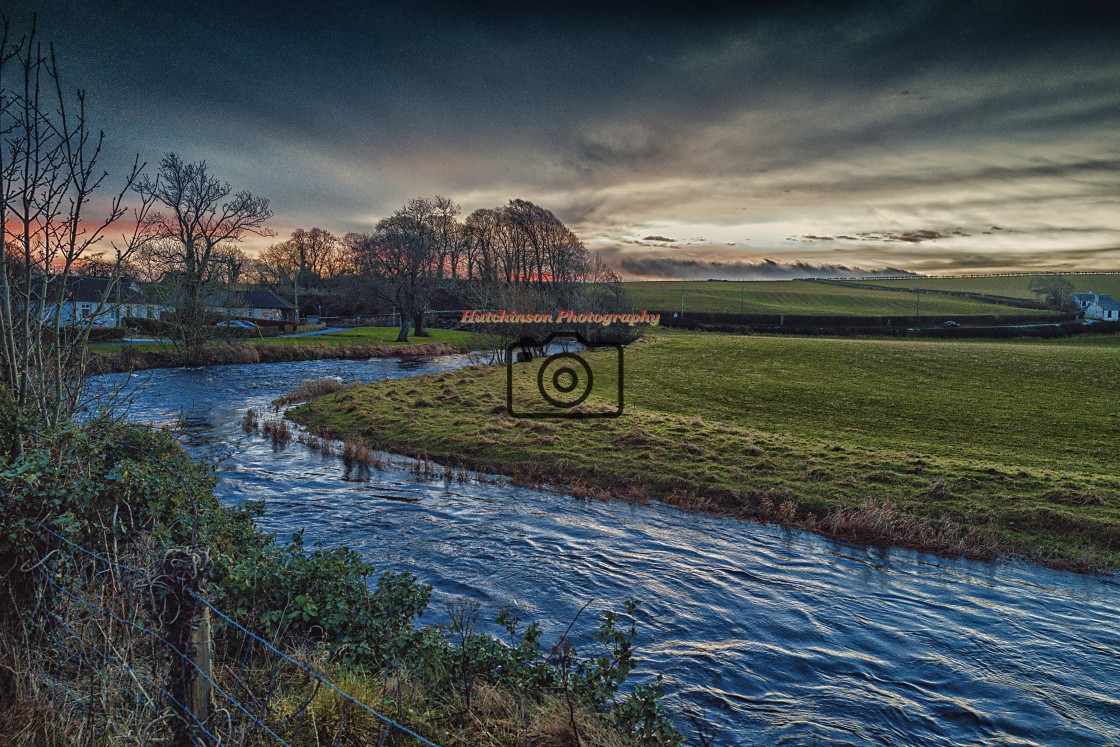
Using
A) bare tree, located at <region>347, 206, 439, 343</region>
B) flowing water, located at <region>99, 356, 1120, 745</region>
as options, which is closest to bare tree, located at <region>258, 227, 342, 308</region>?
bare tree, located at <region>347, 206, 439, 343</region>

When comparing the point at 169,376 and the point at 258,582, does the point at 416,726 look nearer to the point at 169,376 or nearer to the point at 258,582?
the point at 258,582

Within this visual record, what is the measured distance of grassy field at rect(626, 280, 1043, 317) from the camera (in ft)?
366

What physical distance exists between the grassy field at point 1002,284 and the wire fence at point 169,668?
185794 mm

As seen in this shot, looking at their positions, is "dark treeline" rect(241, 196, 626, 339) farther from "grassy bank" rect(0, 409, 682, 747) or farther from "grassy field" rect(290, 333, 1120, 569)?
"grassy bank" rect(0, 409, 682, 747)

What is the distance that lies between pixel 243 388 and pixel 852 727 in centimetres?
3247

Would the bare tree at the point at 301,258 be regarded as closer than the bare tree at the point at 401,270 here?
No

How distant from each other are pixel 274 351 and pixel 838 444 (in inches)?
1619

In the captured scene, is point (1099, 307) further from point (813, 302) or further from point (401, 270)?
point (401, 270)

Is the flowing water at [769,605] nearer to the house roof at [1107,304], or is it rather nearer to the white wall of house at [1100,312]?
the white wall of house at [1100,312]

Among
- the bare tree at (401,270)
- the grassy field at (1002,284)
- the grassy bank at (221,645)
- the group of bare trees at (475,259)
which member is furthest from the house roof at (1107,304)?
the grassy bank at (221,645)

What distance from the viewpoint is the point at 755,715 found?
6820 mm

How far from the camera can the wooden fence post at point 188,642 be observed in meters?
3.47

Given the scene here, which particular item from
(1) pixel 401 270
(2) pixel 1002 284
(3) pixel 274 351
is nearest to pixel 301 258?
(1) pixel 401 270

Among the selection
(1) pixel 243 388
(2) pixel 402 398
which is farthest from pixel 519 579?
(1) pixel 243 388
